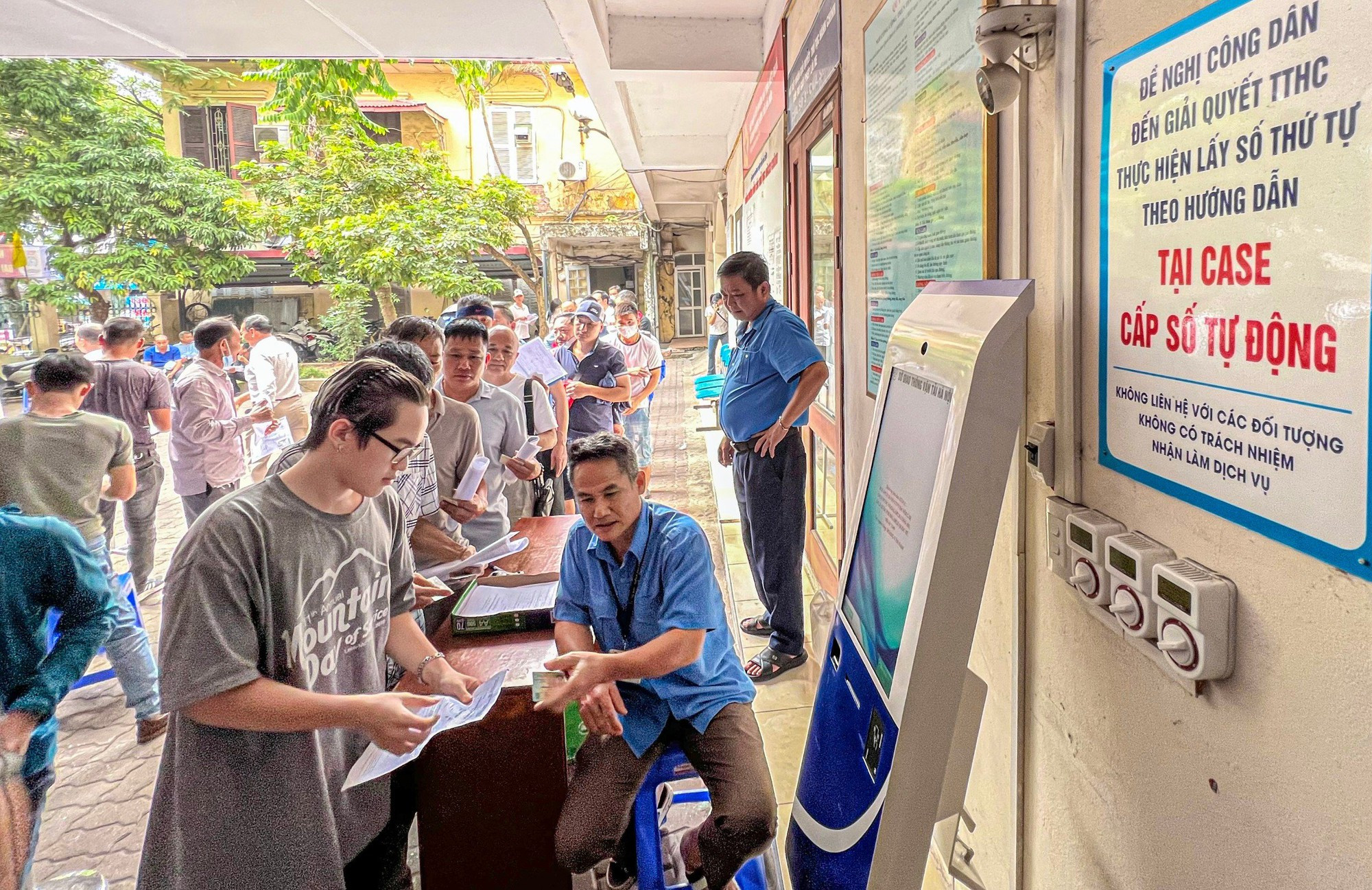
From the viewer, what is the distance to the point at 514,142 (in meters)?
18.1

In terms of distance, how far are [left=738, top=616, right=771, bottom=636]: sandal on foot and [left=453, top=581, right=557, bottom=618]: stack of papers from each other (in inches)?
63.5

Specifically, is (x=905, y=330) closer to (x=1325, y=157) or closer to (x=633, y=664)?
(x=1325, y=157)

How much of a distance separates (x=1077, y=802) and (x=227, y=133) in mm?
22240

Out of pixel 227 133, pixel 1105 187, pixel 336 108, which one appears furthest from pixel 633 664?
pixel 227 133

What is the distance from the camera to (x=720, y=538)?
5301mm

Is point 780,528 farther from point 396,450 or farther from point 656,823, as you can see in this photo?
point 396,450

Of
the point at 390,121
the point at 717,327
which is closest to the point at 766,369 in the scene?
the point at 717,327

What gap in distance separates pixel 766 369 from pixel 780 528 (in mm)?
664

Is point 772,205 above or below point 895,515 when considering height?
above

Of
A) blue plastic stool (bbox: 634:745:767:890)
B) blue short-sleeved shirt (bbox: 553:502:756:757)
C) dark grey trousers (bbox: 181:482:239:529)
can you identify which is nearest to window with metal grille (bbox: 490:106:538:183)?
dark grey trousers (bbox: 181:482:239:529)

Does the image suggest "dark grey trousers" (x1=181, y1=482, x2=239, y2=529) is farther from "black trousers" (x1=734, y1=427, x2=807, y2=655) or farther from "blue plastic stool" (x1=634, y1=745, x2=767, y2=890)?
"blue plastic stool" (x1=634, y1=745, x2=767, y2=890)

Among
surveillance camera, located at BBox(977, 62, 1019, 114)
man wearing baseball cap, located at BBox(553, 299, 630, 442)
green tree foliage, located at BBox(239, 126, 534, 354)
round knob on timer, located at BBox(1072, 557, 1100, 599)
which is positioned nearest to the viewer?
round knob on timer, located at BBox(1072, 557, 1100, 599)

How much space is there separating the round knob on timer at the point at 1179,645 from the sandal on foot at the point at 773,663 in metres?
2.40

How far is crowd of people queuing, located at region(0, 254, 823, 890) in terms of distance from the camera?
1322 mm
